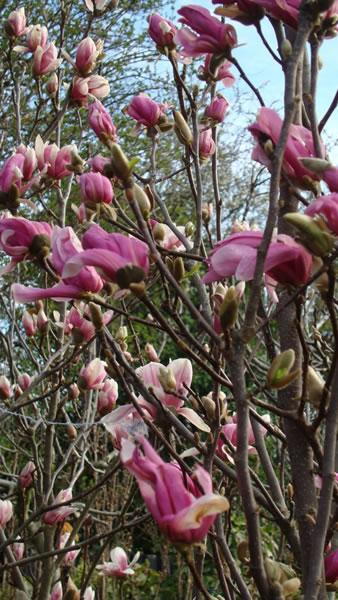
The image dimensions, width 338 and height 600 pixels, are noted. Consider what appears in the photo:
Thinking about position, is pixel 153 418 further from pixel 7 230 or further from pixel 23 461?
pixel 23 461

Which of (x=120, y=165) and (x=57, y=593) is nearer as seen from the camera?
(x=120, y=165)

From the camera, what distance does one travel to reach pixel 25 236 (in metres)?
0.93

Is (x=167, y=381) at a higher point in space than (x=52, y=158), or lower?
lower

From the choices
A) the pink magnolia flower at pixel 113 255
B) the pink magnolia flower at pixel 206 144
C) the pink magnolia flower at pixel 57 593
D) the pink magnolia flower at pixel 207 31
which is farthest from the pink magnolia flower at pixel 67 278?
the pink magnolia flower at pixel 57 593

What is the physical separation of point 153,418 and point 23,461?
4.14 m

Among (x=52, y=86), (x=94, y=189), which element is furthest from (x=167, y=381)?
(x=52, y=86)

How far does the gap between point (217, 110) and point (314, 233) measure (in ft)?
3.34

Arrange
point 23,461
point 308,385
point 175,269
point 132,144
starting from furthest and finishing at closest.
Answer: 1. point 132,144
2. point 23,461
3. point 175,269
4. point 308,385

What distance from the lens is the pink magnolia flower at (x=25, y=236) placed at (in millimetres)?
929

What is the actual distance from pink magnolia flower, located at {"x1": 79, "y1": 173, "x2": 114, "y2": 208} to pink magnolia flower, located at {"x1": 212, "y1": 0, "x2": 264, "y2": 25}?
0.84 feet

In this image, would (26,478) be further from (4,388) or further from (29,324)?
(29,324)

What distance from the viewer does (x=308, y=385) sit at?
2.51 ft

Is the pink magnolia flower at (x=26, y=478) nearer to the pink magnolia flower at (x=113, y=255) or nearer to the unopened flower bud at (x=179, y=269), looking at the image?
the unopened flower bud at (x=179, y=269)

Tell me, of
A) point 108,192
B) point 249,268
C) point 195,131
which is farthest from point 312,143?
point 195,131
